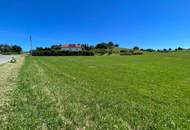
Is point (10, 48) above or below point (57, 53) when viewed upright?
above

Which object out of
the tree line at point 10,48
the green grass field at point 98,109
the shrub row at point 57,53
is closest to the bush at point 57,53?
the shrub row at point 57,53

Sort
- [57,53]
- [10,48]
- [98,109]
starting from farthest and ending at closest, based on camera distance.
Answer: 1. [10,48]
2. [57,53]
3. [98,109]

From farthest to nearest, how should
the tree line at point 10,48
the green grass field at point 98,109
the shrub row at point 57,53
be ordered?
the tree line at point 10,48 → the shrub row at point 57,53 → the green grass field at point 98,109

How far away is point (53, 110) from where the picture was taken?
534 centimetres

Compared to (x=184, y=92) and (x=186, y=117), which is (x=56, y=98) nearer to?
(x=186, y=117)

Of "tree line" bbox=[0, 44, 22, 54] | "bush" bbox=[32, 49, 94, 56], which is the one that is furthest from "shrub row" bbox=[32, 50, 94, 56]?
"tree line" bbox=[0, 44, 22, 54]

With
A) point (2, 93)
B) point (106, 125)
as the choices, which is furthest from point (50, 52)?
point (106, 125)

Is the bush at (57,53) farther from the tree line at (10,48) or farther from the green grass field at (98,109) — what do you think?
the green grass field at (98,109)

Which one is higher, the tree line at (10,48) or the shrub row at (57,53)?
the tree line at (10,48)

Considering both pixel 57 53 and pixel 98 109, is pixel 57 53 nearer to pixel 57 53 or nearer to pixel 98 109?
pixel 57 53

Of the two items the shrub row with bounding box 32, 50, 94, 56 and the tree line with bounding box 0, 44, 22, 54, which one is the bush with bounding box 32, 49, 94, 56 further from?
the tree line with bounding box 0, 44, 22, 54

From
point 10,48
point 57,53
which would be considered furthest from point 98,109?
point 10,48

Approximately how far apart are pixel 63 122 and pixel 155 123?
2.12 meters

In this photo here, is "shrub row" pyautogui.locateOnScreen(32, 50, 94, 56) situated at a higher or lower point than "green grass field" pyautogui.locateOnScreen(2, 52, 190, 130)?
higher
